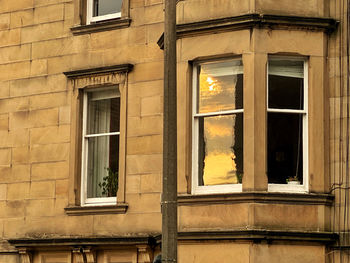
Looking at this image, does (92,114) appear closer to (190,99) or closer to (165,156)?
(190,99)

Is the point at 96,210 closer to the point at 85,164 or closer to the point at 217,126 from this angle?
the point at 85,164

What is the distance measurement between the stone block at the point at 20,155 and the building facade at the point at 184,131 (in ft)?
0.12

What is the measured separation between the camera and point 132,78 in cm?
1962

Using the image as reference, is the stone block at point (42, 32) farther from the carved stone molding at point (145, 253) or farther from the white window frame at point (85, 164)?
the carved stone molding at point (145, 253)

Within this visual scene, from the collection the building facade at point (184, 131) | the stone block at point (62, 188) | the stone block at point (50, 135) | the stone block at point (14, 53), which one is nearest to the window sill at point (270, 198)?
the building facade at point (184, 131)

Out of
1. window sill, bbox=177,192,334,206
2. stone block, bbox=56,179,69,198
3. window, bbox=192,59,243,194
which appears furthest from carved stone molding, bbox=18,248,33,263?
window sill, bbox=177,192,334,206

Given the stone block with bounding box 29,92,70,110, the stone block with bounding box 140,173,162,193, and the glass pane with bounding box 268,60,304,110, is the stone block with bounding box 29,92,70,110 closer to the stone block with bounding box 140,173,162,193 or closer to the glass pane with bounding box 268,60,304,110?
the stone block with bounding box 140,173,162,193

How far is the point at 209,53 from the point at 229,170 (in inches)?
89.2

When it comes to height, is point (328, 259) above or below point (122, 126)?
below

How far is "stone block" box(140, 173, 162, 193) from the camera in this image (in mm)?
18859

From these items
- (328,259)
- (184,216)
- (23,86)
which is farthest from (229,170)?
(23,86)

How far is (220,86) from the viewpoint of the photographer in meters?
18.2

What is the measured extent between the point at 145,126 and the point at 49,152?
8.18 feet

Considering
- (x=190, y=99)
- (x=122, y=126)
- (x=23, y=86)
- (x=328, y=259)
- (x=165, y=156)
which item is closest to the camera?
(x=165, y=156)
